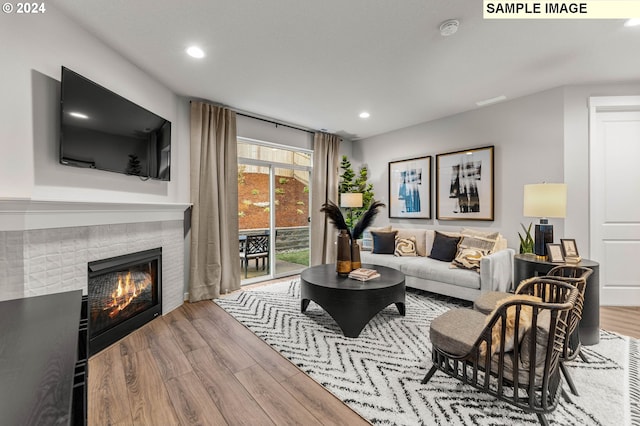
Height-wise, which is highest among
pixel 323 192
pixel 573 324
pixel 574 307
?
pixel 323 192

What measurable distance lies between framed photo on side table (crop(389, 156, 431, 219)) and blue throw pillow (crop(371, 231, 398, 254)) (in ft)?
1.95

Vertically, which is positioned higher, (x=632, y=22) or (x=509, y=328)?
(x=632, y=22)

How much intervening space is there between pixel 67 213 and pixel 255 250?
2.58 m

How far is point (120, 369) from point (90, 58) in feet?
8.10

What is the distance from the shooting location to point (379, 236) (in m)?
4.38

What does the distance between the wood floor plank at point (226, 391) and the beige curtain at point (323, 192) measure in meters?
2.89

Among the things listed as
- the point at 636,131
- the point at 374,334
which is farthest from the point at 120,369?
the point at 636,131

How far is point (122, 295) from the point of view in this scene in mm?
2637

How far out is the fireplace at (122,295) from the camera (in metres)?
2.31

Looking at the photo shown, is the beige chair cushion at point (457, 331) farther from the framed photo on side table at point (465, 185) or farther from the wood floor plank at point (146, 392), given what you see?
the framed photo on side table at point (465, 185)

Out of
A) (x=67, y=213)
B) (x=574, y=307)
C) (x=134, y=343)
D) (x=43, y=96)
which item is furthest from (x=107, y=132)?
(x=574, y=307)

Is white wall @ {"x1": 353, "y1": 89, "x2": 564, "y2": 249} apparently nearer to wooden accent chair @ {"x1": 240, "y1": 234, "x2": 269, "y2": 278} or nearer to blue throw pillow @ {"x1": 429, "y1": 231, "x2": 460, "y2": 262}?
blue throw pillow @ {"x1": 429, "y1": 231, "x2": 460, "y2": 262}

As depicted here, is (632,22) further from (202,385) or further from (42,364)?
(202,385)

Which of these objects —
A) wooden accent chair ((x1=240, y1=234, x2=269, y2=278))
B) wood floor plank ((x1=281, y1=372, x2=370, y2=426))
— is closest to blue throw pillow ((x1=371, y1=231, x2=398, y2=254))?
wooden accent chair ((x1=240, y1=234, x2=269, y2=278))
